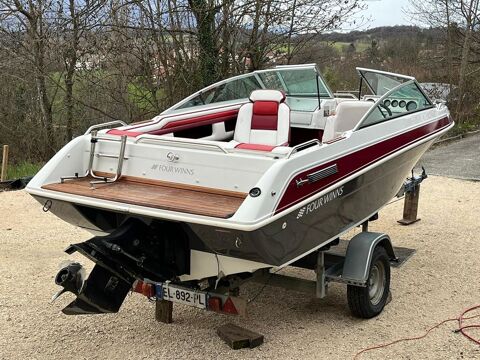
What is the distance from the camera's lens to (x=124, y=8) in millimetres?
10539

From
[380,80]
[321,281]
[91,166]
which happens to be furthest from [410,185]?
[91,166]

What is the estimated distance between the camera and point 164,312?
13.9 feet

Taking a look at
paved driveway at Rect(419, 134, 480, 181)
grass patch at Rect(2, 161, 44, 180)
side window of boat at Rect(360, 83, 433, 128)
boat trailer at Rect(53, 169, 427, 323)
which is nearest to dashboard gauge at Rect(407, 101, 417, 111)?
side window of boat at Rect(360, 83, 433, 128)

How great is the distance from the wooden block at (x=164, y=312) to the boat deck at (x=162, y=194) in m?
0.92

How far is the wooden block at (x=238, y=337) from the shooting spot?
3803mm

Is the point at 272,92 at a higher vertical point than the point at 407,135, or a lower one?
higher

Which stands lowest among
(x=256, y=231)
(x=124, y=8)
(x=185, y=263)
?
(x=185, y=263)

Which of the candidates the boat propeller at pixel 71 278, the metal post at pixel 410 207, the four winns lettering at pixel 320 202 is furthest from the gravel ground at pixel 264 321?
the four winns lettering at pixel 320 202

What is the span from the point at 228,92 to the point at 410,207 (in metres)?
2.79

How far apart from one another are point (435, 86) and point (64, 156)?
44.0ft

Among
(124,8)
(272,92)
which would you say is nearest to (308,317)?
(272,92)

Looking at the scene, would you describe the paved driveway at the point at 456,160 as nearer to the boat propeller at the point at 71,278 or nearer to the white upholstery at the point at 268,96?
the white upholstery at the point at 268,96

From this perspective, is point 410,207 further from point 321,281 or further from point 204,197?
point 204,197

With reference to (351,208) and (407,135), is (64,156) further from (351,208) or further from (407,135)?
(407,135)
